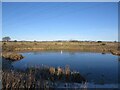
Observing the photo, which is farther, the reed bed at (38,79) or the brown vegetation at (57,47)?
the brown vegetation at (57,47)

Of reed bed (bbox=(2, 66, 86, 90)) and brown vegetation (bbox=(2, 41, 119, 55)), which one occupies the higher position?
brown vegetation (bbox=(2, 41, 119, 55))

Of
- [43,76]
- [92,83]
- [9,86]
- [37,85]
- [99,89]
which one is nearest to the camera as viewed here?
[9,86]

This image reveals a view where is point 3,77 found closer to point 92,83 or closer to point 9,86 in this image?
point 9,86

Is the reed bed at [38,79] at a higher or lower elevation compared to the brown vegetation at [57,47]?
lower

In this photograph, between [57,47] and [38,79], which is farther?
[57,47]

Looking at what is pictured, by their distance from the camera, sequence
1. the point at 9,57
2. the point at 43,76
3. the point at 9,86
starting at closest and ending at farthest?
the point at 9,86 < the point at 43,76 < the point at 9,57

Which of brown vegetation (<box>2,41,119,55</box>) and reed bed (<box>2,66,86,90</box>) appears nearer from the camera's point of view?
reed bed (<box>2,66,86,90</box>)

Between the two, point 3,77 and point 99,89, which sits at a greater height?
point 3,77

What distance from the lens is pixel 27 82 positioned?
12977mm

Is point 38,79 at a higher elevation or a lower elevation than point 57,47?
lower

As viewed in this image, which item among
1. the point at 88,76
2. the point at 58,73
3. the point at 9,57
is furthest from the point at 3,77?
the point at 9,57

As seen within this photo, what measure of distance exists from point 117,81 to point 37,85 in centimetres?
699

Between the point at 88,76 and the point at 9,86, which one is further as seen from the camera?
the point at 88,76

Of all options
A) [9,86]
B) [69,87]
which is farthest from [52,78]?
[9,86]
